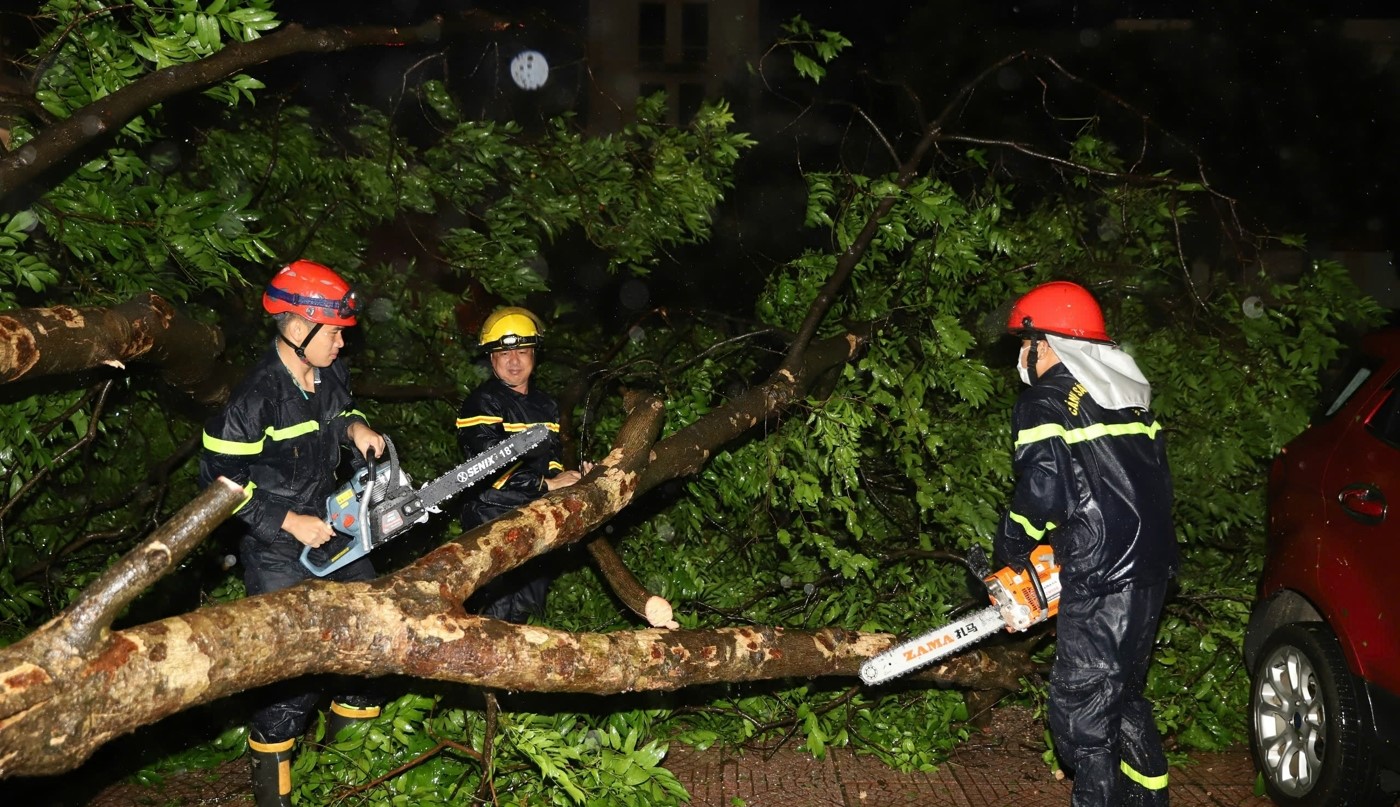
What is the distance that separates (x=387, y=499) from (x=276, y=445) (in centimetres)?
50

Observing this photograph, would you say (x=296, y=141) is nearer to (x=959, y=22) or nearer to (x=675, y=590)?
(x=675, y=590)

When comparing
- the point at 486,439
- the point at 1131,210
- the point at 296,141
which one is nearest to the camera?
the point at 486,439

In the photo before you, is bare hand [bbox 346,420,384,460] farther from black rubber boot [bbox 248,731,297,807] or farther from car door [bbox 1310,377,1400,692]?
car door [bbox 1310,377,1400,692]

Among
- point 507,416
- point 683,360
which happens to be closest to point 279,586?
point 507,416

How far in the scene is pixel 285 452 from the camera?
396 cm

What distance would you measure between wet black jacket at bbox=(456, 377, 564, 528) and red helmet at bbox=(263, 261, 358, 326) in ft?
3.55

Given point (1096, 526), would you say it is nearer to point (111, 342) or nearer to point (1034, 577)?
point (1034, 577)

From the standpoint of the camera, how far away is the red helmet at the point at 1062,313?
3.82 meters

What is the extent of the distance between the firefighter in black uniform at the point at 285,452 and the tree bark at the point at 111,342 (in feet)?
1.34

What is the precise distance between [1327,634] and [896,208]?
256 centimetres

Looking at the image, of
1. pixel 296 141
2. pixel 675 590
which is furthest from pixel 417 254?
pixel 675 590

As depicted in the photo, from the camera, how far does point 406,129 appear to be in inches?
255

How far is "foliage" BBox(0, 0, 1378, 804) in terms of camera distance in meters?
4.13

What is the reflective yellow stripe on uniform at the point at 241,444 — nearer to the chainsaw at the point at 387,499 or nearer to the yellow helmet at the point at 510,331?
the chainsaw at the point at 387,499
